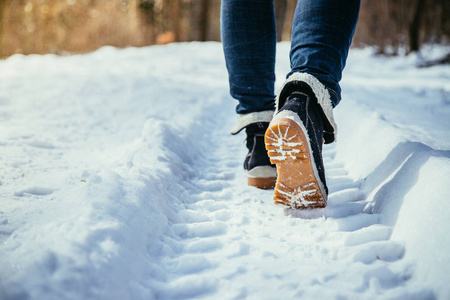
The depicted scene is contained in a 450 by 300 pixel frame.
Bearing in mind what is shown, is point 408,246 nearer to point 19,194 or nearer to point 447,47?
point 19,194

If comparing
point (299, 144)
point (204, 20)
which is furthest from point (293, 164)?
point (204, 20)

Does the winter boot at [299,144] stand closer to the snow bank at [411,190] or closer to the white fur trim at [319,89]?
the white fur trim at [319,89]

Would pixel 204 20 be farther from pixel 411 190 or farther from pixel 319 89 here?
pixel 411 190

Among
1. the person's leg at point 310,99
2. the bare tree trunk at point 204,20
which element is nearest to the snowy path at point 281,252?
the person's leg at point 310,99

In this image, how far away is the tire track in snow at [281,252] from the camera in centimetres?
71

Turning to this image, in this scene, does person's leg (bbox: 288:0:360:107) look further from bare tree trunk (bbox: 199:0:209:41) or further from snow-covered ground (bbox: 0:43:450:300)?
bare tree trunk (bbox: 199:0:209:41)

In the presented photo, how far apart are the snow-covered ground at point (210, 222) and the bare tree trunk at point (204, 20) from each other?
11.3 metres

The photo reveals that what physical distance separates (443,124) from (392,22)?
321 inches

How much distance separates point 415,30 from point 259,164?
7774 millimetres

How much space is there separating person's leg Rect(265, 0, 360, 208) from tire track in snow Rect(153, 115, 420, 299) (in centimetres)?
10

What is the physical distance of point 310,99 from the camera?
3.27ft

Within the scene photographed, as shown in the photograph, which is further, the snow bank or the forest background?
the forest background

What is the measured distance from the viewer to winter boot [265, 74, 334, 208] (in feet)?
3.04

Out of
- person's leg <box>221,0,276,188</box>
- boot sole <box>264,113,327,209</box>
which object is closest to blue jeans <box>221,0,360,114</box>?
person's leg <box>221,0,276,188</box>
